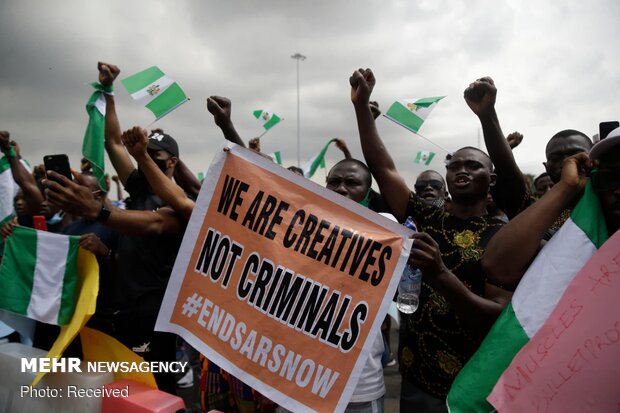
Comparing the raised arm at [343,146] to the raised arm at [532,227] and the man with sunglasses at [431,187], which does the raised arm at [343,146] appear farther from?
the raised arm at [532,227]

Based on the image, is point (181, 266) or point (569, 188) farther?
point (181, 266)

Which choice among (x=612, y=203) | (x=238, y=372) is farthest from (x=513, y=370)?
(x=238, y=372)

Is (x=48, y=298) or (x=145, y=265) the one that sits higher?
(x=145, y=265)

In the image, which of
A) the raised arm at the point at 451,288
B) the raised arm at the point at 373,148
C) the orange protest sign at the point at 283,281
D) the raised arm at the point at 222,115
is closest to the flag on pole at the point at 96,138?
the raised arm at the point at 222,115

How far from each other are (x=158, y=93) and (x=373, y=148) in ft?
5.71

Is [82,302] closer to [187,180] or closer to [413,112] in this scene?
[187,180]

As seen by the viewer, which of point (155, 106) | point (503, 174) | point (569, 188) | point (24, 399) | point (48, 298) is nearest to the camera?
point (569, 188)

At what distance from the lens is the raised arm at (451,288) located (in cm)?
169

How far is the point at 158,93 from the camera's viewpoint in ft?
10.3

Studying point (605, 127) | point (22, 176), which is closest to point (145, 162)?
point (605, 127)

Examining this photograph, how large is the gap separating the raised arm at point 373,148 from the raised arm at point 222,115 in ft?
3.02

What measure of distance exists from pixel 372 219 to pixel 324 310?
0.49m

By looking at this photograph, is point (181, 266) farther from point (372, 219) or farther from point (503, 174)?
point (503, 174)

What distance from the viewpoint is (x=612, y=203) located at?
1.57 meters
